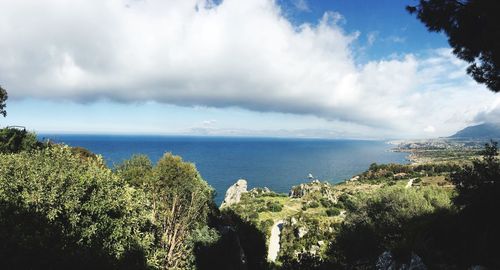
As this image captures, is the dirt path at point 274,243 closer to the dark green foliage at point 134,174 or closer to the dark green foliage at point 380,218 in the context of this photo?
the dark green foliage at point 380,218

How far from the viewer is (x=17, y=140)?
3612 centimetres

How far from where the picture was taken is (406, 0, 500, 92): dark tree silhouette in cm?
1229

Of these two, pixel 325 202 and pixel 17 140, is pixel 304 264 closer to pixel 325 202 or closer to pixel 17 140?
pixel 17 140

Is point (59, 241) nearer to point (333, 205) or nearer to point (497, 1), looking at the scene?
point (497, 1)

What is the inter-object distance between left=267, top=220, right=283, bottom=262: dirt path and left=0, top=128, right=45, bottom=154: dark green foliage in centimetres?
3186

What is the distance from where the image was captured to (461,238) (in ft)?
46.1

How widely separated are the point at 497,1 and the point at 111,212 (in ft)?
65.4

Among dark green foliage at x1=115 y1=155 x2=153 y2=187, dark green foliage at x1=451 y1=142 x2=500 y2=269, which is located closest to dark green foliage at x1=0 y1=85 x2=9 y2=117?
dark green foliage at x1=115 y1=155 x2=153 y2=187

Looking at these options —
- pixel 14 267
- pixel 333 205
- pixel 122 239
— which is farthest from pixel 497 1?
pixel 333 205

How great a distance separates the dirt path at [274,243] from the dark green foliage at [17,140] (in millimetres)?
31855

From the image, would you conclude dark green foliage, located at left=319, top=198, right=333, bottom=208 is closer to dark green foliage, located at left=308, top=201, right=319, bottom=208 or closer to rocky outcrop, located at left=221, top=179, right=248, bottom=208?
dark green foliage, located at left=308, top=201, right=319, bottom=208

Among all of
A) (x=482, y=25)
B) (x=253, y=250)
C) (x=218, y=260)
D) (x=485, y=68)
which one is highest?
(x=482, y=25)

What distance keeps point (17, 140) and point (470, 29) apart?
146 feet

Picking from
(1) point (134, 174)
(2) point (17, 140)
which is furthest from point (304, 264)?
(2) point (17, 140)
